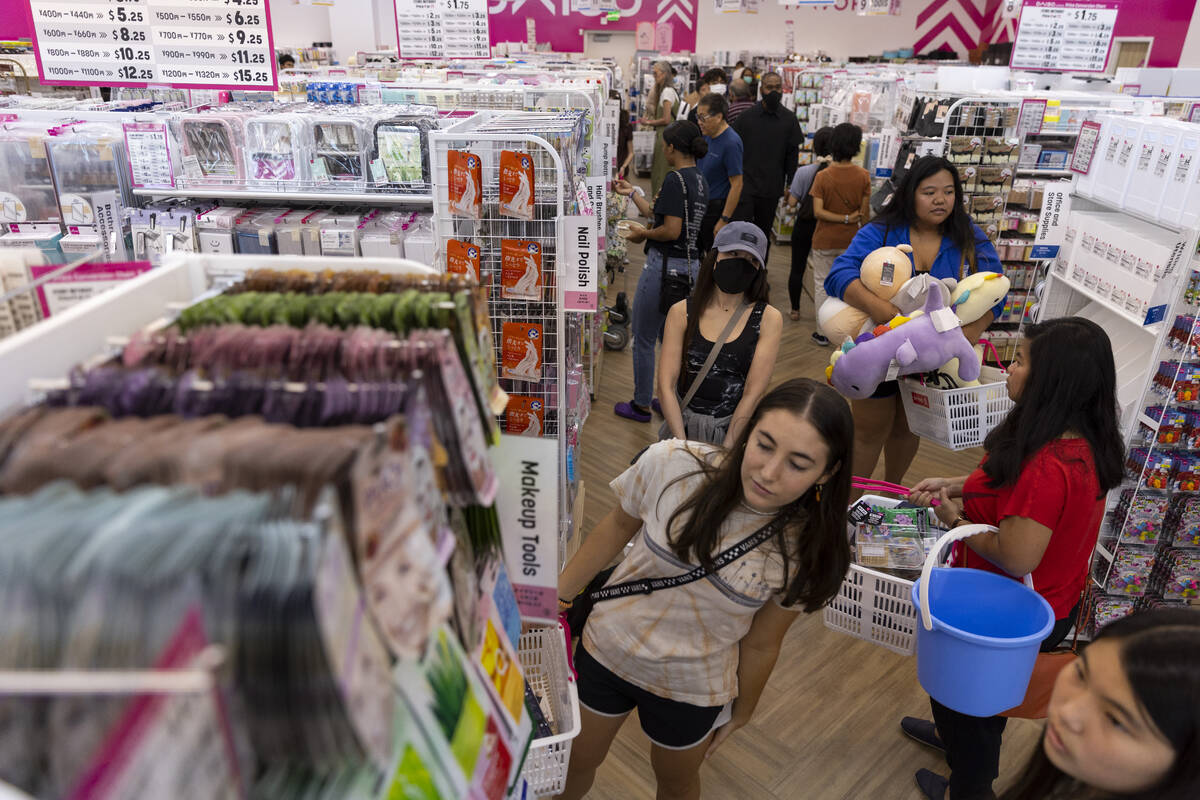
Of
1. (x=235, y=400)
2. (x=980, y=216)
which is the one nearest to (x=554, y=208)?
(x=235, y=400)

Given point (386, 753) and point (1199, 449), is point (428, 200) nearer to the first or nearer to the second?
point (386, 753)

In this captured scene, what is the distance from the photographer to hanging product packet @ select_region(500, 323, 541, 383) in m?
3.08

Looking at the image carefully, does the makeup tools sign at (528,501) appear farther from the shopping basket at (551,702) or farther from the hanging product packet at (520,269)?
the hanging product packet at (520,269)

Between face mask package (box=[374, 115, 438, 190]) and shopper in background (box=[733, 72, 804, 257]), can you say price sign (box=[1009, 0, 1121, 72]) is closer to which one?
shopper in background (box=[733, 72, 804, 257])

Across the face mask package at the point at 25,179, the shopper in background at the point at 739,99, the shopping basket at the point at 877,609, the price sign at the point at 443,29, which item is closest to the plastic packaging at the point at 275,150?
the face mask package at the point at 25,179

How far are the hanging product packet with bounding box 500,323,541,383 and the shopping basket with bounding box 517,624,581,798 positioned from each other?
3.90ft

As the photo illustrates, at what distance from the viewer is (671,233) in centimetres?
465

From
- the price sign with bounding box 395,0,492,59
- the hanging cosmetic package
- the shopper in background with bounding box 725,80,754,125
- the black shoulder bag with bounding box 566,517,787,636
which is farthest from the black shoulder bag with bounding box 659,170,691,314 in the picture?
the shopper in background with bounding box 725,80,754,125

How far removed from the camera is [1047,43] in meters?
6.88

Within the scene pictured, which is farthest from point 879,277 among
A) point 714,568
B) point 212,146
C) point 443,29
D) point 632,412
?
point 443,29

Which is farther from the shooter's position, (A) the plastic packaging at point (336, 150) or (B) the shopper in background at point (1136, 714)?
(A) the plastic packaging at point (336, 150)

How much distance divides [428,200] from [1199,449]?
3378 mm

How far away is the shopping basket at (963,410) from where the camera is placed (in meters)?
3.26

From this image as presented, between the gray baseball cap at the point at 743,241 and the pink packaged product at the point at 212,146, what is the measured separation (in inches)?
85.8
